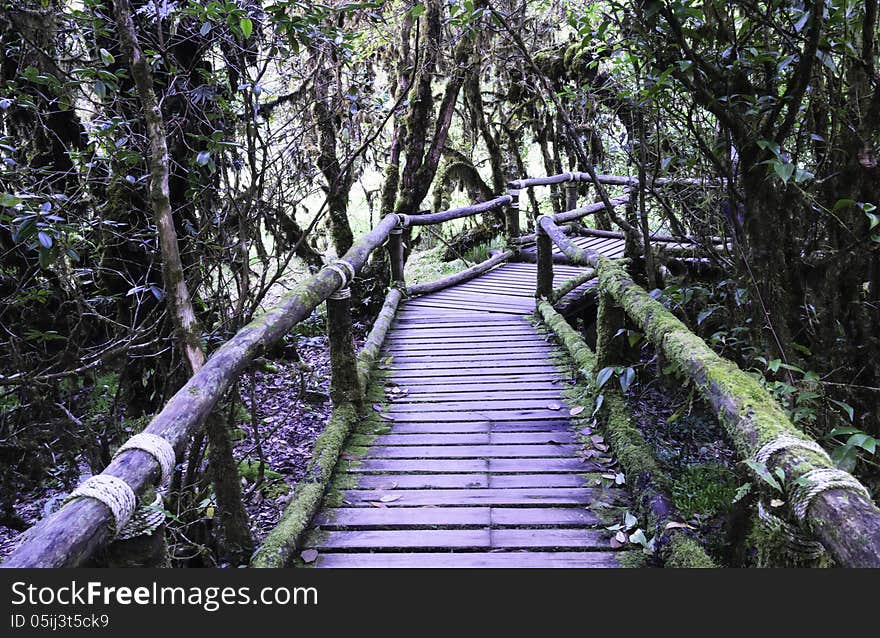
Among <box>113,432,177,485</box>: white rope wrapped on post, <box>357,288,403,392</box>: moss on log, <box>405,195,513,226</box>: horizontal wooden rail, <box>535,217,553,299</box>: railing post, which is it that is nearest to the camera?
<box>113,432,177,485</box>: white rope wrapped on post

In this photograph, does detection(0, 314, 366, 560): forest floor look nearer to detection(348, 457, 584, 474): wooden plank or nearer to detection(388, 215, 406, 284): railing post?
detection(348, 457, 584, 474): wooden plank

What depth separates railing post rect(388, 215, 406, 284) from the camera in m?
7.25

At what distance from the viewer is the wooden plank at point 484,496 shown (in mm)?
3307

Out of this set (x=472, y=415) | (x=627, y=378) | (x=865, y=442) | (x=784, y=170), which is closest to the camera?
(x=865, y=442)

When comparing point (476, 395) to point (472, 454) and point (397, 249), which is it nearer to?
point (472, 454)

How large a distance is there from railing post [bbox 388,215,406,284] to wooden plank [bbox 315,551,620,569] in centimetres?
475

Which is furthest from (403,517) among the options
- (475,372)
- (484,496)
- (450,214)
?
(450,214)

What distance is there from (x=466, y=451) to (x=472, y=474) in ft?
0.95

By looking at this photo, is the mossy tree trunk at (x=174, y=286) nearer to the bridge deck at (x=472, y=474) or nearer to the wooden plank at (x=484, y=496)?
the bridge deck at (x=472, y=474)

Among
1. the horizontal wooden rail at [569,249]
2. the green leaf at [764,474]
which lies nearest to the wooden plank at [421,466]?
the horizontal wooden rail at [569,249]

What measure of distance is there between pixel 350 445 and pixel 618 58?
4.28 m

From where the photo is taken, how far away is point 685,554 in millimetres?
2592

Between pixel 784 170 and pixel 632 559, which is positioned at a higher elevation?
pixel 784 170

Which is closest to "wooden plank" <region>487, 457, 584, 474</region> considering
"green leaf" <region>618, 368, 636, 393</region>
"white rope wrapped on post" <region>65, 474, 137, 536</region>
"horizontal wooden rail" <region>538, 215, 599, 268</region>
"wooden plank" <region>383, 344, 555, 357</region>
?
"green leaf" <region>618, 368, 636, 393</region>
